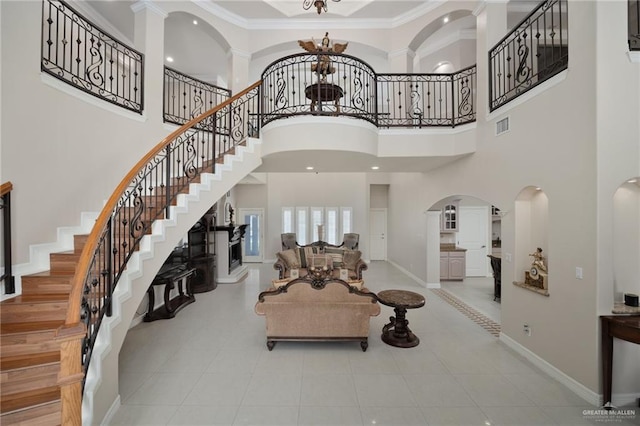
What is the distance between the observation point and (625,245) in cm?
271

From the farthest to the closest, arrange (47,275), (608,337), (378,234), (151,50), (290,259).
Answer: (378,234)
(290,259)
(151,50)
(47,275)
(608,337)

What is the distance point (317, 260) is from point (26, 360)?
5.62 meters

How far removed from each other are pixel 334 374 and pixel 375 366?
576 millimetres

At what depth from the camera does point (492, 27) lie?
14.5 feet

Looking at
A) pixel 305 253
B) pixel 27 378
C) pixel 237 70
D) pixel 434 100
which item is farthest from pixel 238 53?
pixel 27 378

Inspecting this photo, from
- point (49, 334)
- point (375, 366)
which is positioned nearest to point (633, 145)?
point (375, 366)

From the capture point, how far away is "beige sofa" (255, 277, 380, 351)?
360cm

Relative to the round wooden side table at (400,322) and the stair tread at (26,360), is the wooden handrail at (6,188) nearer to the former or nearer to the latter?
the stair tread at (26,360)

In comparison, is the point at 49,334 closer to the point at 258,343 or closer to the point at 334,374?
the point at 258,343

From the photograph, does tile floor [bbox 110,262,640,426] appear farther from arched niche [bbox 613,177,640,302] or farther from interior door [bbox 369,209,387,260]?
interior door [bbox 369,209,387,260]

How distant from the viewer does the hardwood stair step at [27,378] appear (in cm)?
186

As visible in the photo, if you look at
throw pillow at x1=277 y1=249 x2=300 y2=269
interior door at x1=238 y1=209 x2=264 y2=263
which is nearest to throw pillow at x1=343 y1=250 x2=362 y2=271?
throw pillow at x1=277 y1=249 x2=300 y2=269

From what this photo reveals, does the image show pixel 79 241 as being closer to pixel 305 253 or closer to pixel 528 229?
pixel 305 253

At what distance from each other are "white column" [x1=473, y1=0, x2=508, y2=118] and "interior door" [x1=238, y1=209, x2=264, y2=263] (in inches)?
331
